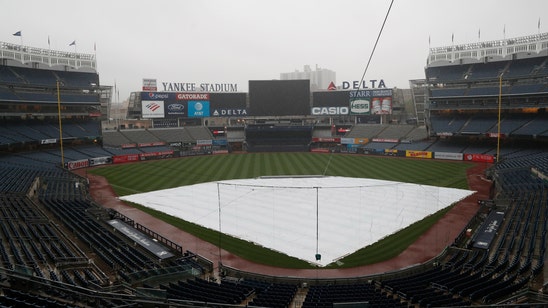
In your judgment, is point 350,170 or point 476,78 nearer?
point 350,170

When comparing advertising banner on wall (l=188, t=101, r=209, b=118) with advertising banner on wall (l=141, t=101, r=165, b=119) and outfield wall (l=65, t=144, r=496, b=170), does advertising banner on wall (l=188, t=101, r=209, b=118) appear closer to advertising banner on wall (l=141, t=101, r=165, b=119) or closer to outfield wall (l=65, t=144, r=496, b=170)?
advertising banner on wall (l=141, t=101, r=165, b=119)

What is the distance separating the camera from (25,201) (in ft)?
99.9

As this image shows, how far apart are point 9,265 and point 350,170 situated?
45.0 metres

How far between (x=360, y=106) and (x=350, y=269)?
64.1 m

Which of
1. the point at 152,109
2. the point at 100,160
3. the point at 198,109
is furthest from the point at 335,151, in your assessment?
the point at 100,160

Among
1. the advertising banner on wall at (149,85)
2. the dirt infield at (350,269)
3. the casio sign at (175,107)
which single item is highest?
the advertising banner on wall at (149,85)

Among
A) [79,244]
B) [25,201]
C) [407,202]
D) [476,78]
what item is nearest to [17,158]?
[25,201]

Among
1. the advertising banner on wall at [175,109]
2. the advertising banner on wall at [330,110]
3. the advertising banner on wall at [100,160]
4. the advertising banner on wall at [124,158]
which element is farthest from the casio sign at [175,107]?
the advertising banner on wall at [330,110]

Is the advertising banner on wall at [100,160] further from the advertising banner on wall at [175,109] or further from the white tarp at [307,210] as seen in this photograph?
the white tarp at [307,210]

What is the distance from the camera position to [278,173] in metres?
53.0

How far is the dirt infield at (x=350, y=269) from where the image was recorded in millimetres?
22156

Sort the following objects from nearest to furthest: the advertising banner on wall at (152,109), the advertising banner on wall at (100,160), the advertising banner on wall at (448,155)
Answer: the advertising banner on wall at (100,160), the advertising banner on wall at (448,155), the advertising banner on wall at (152,109)

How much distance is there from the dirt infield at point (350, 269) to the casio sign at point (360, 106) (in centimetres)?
4394

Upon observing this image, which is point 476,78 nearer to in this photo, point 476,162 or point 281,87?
point 476,162
